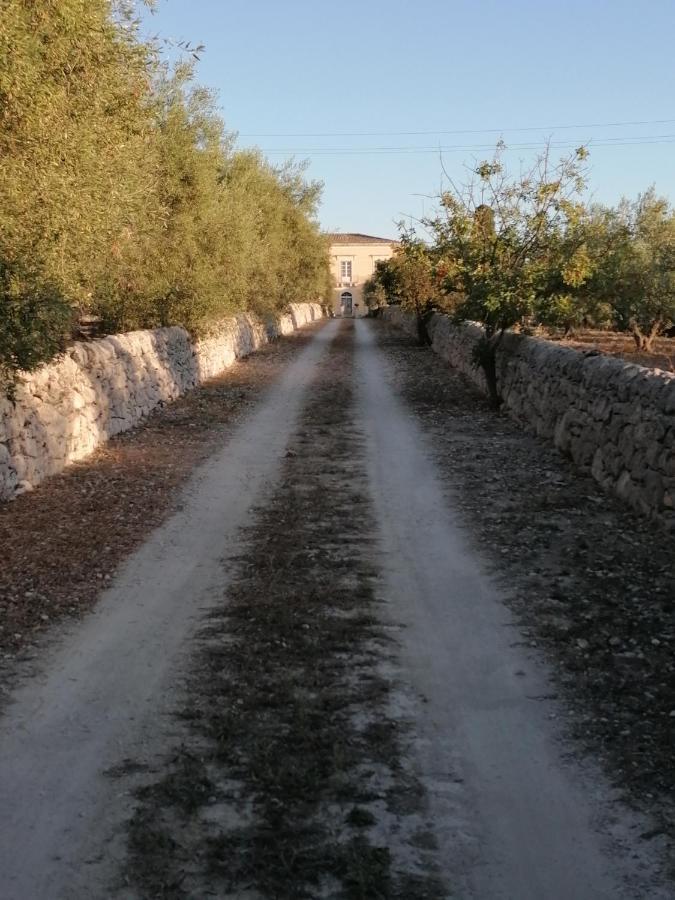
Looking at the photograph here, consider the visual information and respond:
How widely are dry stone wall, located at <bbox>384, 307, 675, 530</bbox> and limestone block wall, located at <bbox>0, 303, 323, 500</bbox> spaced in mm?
6614

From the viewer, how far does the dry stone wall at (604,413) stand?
8.59 m

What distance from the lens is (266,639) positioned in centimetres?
576

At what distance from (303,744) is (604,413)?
7223 millimetres

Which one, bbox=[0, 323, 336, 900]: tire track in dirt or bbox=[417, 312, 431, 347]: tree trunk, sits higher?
bbox=[417, 312, 431, 347]: tree trunk

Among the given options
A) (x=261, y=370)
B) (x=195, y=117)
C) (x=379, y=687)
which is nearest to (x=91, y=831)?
(x=379, y=687)

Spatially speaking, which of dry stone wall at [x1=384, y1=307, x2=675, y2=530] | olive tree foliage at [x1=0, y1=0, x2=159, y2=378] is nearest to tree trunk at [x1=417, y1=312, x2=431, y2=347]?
dry stone wall at [x1=384, y1=307, x2=675, y2=530]

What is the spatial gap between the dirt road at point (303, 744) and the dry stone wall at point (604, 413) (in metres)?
2.25

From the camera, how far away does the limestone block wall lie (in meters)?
10.1

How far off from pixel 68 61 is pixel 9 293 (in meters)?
2.60

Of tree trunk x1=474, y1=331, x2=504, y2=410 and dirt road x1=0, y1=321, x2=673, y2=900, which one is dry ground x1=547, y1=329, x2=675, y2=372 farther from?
dirt road x1=0, y1=321, x2=673, y2=900

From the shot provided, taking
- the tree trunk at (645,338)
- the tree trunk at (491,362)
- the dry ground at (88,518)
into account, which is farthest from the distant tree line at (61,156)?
the tree trunk at (645,338)

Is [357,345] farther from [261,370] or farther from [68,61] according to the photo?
[68,61]

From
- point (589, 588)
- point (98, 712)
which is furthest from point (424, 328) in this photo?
point (98, 712)

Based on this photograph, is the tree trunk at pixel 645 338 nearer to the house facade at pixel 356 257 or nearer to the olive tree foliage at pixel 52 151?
the olive tree foliage at pixel 52 151
